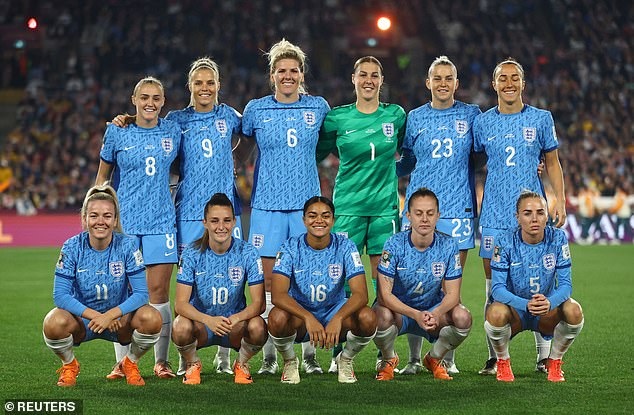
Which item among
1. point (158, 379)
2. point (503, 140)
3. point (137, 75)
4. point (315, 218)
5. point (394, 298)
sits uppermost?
point (137, 75)

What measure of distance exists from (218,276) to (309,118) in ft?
4.28

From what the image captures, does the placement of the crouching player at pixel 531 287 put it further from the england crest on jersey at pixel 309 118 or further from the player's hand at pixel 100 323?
the player's hand at pixel 100 323

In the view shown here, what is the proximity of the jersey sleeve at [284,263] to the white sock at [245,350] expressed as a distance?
47 centimetres

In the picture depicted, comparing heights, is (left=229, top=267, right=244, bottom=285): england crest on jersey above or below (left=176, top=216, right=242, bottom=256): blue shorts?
below

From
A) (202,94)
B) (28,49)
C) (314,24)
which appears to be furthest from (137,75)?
(202,94)

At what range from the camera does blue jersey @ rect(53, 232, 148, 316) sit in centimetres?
612

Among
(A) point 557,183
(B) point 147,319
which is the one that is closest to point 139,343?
(B) point 147,319

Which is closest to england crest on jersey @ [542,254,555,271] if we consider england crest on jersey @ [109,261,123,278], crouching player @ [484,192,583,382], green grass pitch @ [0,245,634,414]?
crouching player @ [484,192,583,382]

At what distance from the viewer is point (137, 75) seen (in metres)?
25.7

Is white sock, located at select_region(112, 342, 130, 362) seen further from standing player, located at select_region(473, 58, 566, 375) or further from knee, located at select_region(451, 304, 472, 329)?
standing player, located at select_region(473, 58, 566, 375)

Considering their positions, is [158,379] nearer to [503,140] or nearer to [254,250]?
[254,250]

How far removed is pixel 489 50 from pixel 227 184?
843 inches

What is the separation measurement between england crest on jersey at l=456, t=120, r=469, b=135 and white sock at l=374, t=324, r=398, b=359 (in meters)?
1.42

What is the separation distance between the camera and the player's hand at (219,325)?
6031mm
